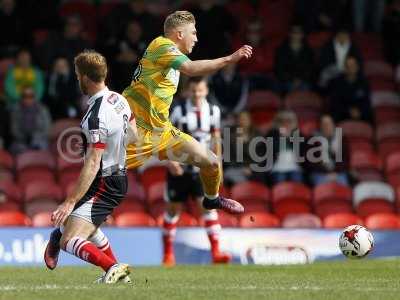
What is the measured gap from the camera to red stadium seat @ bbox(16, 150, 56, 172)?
18.6m

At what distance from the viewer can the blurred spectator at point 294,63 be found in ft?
68.6

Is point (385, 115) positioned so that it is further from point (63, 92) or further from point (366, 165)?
point (63, 92)

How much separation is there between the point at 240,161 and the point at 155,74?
707 centimetres

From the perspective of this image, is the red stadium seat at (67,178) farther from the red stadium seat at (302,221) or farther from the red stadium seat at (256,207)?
the red stadium seat at (302,221)

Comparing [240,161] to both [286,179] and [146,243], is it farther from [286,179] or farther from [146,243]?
[146,243]

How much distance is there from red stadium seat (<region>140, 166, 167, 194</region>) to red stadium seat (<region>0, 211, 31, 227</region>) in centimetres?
226

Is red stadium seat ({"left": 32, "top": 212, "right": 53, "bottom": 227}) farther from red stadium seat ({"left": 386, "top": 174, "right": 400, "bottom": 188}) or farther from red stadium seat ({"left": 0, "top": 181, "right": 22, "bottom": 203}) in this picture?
red stadium seat ({"left": 386, "top": 174, "right": 400, "bottom": 188})

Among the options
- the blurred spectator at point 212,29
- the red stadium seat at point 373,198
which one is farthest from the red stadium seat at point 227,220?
the blurred spectator at point 212,29

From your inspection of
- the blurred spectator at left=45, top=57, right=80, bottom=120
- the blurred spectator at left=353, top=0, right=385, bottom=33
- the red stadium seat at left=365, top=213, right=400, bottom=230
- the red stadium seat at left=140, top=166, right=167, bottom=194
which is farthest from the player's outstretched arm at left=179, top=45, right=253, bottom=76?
the blurred spectator at left=353, top=0, right=385, bottom=33

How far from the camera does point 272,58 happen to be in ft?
72.1

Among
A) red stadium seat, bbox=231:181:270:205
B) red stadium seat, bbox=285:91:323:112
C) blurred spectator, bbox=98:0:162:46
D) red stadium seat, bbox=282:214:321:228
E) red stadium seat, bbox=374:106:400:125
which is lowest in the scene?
red stadium seat, bbox=282:214:321:228

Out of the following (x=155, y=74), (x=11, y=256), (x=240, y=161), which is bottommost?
(x=11, y=256)

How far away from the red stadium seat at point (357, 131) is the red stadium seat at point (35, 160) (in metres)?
4.99

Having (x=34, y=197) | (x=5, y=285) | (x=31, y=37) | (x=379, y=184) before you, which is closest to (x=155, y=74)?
(x=5, y=285)
